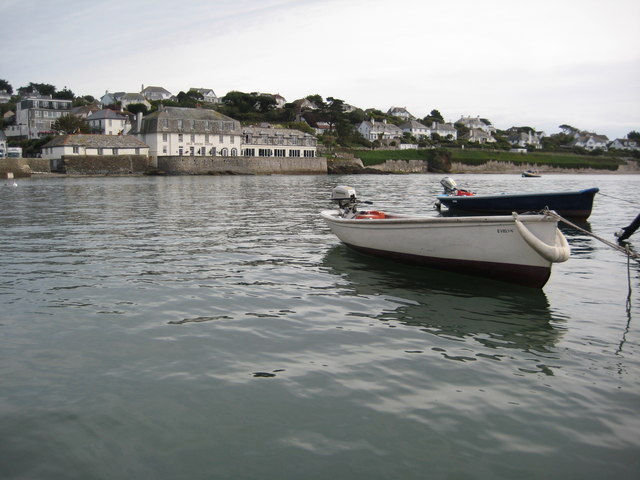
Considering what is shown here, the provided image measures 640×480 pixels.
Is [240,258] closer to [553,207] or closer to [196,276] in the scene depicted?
[196,276]

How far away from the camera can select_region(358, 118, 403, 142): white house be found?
444 feet

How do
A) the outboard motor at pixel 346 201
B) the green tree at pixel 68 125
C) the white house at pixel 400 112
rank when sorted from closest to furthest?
the outboard motor at pixel 346 201 < the green tree at pixel 68 125 < the white house at pixel 400 112

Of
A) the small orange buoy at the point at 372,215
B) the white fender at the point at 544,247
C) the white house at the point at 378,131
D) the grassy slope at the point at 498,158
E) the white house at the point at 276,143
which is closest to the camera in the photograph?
the white fender at the point at 544,247

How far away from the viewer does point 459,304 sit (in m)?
9.59

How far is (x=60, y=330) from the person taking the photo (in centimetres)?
788

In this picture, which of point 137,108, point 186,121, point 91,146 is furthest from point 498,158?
point 91,146

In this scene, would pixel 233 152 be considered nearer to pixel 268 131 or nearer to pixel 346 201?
pixel 268 131

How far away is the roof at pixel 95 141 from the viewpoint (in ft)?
243

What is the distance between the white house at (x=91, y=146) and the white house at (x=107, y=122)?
1311 cm

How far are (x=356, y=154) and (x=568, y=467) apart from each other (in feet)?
347

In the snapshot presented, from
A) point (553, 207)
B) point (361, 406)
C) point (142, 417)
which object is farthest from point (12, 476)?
point (553, 207)

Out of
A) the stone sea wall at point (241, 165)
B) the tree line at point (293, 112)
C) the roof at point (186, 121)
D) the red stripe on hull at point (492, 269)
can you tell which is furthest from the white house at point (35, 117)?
the red stripe on hull at point (492, 269)

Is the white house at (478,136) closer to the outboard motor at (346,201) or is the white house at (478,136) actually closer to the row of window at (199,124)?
the row of window at (199,124)

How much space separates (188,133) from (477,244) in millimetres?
80718
